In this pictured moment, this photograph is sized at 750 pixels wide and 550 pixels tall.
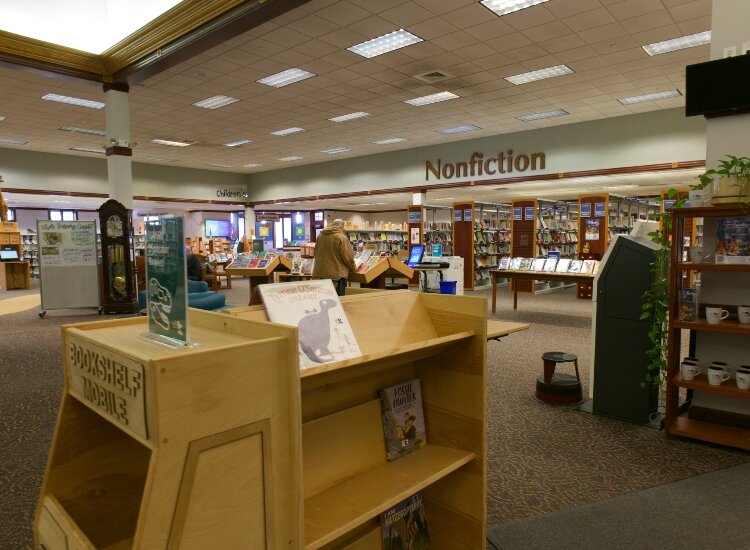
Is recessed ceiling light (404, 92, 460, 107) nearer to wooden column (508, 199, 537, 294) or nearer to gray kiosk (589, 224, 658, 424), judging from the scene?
wooden column (508, 199, 537, 294)

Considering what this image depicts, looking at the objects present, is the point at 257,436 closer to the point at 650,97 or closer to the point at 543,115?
the point at 650,97

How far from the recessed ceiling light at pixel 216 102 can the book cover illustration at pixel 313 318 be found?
8.22 metres

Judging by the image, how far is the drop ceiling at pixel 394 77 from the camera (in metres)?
5.98

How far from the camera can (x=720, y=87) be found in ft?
11.6

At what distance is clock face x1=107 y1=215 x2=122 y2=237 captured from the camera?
8.59 metres

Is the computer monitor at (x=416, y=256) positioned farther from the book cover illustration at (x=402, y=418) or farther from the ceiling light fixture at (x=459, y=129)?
the book cover illustration at (x=402, y=418)

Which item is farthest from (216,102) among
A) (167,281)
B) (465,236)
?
(167,281)

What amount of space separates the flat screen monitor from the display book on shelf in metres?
24.0

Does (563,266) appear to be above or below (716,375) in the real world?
above

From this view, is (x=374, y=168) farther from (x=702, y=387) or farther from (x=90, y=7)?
(x=702, y=387)

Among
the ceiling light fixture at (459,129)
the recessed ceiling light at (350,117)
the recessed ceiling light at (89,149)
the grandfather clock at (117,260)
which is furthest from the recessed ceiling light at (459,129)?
the recessed ceiling light at (89,149)

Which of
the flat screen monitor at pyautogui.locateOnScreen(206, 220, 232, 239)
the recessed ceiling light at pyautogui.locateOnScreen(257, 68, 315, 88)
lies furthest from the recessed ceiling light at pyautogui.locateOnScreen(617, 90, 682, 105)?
the flat screen monitor at pyautogui.locateOnScreen(206, 220, 232, 239)

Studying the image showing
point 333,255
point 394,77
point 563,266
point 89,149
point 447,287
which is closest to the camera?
point 333,255

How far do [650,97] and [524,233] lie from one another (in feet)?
14.9
